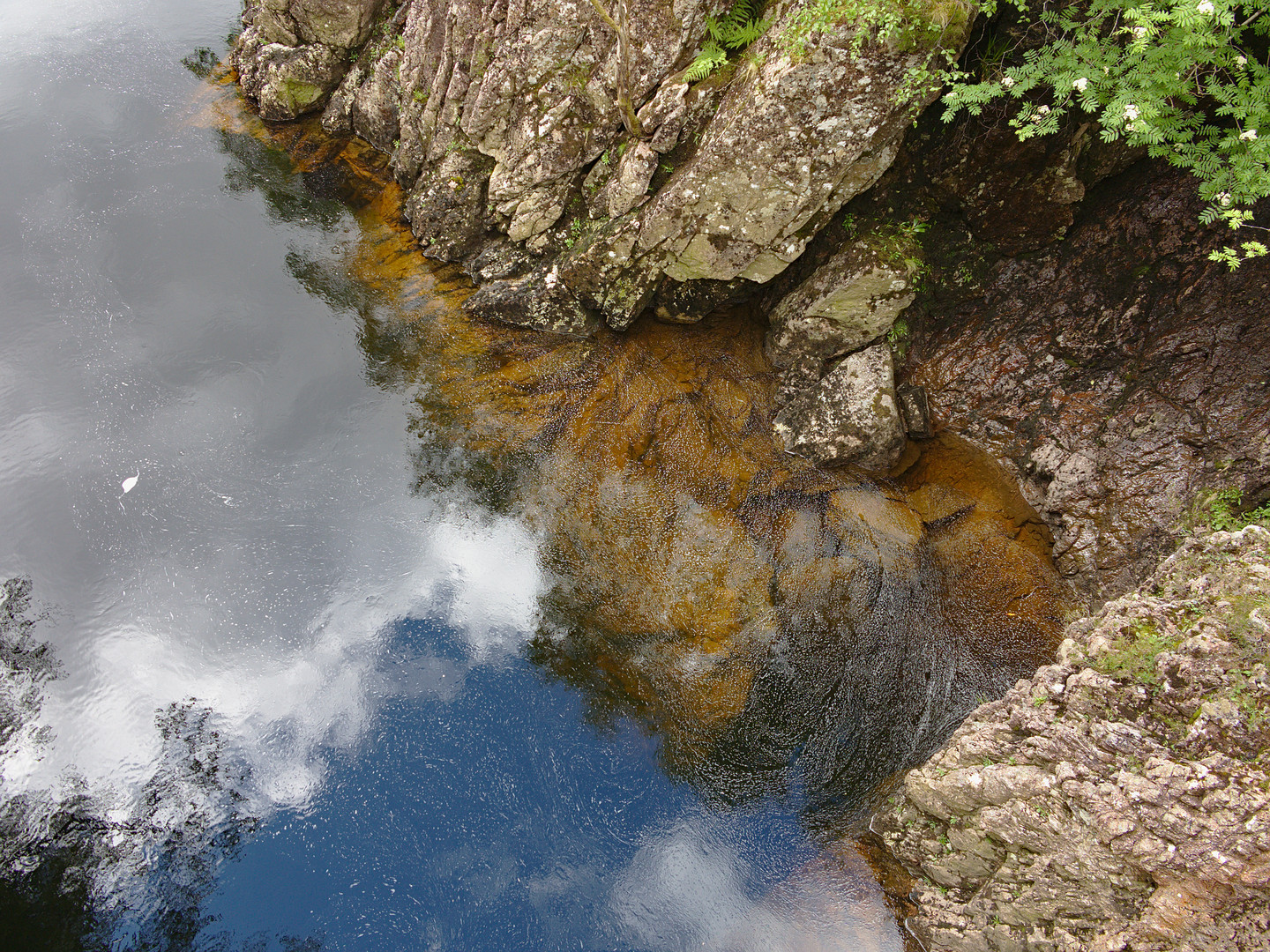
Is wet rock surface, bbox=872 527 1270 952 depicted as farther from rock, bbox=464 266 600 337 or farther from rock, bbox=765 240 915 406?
rock, bbox=464 266 600 337

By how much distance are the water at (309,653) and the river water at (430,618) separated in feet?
0.19

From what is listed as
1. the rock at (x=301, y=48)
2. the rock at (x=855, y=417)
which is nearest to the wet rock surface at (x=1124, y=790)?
the rock at (x=855, y=417)

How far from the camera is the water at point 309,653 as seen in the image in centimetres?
860

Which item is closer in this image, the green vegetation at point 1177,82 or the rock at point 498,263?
the green vegetation at point 1177,82

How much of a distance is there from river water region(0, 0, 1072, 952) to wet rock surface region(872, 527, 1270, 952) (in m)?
1.33

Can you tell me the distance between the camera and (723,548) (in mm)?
10891

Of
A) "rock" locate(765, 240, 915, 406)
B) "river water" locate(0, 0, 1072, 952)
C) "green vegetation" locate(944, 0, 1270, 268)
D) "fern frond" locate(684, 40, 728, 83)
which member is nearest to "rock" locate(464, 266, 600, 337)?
"river water" locate(0, 0, 1072, 952)

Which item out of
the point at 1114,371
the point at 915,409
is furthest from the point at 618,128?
the point at 1114,371

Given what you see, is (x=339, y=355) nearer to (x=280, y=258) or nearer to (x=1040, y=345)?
(x=280, y=258)

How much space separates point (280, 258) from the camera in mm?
14820

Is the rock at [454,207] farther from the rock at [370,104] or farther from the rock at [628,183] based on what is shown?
the rock at [628,183]

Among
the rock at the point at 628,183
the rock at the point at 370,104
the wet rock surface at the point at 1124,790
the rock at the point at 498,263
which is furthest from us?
the rock at the point at 370,104

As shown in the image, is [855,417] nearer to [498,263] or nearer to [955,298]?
[955,298]

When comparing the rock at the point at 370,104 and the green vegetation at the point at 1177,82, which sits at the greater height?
the green vegetation at the point at 1177,82
